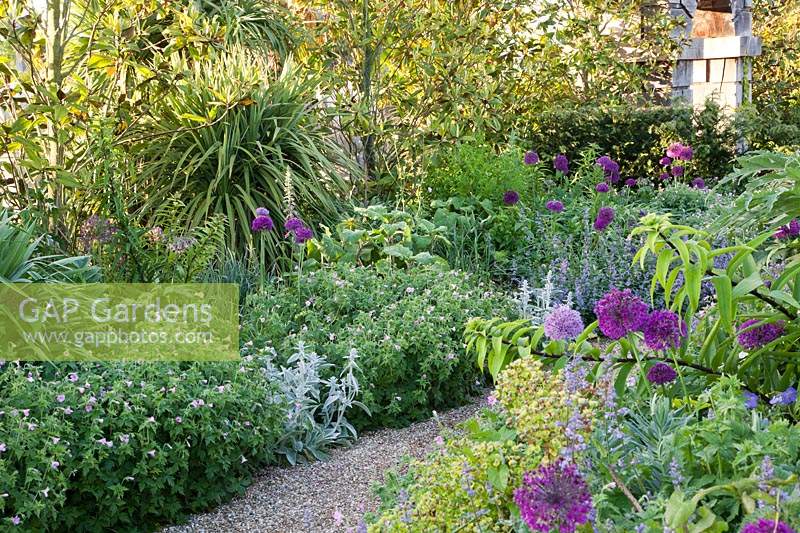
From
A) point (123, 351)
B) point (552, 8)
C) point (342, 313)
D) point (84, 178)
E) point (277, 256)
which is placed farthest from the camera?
point (552, 8)

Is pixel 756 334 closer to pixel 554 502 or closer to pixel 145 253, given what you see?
pixel 554 502

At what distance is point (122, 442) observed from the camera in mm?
2822

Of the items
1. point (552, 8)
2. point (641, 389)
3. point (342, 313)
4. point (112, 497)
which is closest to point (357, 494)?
point (112, 497)

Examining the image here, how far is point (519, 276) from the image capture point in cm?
571

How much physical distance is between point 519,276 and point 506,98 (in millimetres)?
3489

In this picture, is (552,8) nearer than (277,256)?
No

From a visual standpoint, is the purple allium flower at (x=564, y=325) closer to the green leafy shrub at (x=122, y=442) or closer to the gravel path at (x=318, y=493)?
the gravel path at (x=318, y=493)

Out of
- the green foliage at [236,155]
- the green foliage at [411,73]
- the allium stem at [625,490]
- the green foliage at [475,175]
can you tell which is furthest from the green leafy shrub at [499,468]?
the green foliage at [411,73]

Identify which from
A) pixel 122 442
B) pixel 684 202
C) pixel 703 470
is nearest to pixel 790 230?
pixel 703 470

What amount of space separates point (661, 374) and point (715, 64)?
8914 mm

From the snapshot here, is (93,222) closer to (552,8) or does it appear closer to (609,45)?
(552,8)

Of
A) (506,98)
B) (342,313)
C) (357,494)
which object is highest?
(506,98)

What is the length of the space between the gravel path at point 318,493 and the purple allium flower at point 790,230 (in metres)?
1.45

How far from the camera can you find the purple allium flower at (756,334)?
7.75 feet
